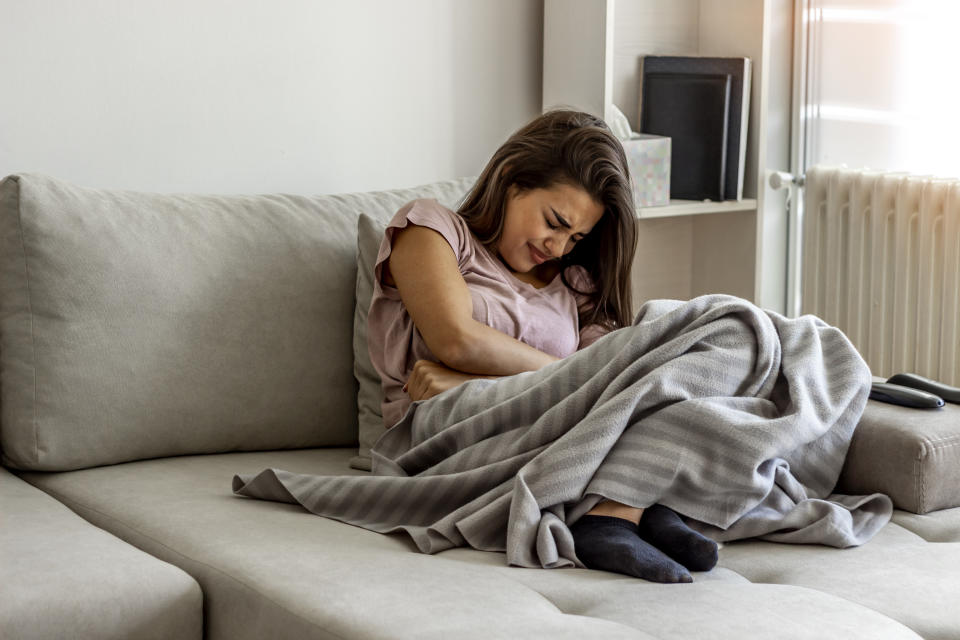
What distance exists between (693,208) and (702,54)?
45 centimetres

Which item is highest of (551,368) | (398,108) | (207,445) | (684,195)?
(398,108)

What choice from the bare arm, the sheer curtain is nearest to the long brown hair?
the bare arm

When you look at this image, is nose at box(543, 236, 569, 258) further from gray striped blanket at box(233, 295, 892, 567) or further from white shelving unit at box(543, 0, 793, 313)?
white shelving unit at box(543, 0, 793, 313)

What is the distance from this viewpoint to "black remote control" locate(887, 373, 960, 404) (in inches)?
64.2

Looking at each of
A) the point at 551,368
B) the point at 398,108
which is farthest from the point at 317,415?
the point at 398,108

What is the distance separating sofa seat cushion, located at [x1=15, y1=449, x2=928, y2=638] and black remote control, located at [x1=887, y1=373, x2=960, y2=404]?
382 millimetres

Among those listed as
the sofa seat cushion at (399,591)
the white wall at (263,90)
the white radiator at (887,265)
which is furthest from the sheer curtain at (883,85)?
the sofa seat cushion at (399,591)

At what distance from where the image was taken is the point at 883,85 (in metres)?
2.60

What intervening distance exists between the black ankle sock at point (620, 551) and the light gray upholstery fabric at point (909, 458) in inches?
14.8

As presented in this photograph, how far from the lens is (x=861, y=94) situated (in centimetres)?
265

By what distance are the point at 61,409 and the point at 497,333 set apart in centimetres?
65

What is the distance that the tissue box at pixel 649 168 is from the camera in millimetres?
2486

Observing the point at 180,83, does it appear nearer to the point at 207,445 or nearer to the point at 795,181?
the point at 207,445

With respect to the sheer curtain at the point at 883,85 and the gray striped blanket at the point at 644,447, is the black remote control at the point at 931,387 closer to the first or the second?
the gray striped blanket at the point at 644,447
